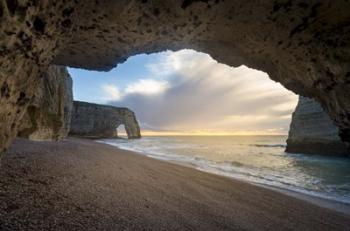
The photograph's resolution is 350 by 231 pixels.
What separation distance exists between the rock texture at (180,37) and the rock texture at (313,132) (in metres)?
22.5

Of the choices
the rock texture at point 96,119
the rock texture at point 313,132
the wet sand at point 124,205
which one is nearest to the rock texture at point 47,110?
the wet sand at point 124,205

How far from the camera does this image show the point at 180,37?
407cm

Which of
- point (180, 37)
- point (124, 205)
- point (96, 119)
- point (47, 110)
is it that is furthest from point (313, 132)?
point (96, 119)

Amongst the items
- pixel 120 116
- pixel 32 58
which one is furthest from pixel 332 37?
pixel 120 116

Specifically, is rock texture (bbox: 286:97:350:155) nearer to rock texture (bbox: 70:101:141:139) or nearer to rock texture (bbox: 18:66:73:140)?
rock texture (bbox: 18:66:73:140)

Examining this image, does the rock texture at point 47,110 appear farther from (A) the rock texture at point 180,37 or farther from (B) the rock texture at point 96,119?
(B) the rock texture at point 96,119

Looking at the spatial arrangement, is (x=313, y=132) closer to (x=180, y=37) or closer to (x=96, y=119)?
(x=180, y=37)

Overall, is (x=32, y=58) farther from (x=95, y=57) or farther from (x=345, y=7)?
(x=345, y=7)

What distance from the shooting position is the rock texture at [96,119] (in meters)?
39.3

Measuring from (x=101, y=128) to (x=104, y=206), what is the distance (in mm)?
41605

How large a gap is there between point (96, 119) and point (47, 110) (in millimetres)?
31944

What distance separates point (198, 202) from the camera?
4.94 m

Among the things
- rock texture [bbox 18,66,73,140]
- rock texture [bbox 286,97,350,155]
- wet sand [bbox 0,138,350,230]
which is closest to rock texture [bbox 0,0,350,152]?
wet sand [bbox 0,138,350,230]

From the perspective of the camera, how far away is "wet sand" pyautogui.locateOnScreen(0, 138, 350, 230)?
3164 millimetres
